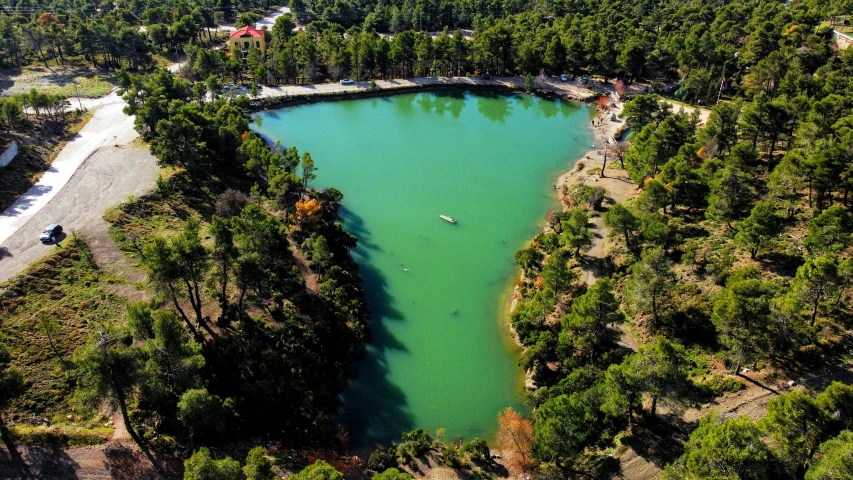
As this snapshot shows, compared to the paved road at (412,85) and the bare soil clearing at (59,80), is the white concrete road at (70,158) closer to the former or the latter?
the bare soil clearing at (59,80)

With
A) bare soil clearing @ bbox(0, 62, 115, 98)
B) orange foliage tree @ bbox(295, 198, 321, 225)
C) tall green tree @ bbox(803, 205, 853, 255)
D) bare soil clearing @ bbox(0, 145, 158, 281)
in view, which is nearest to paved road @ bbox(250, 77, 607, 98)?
bare soil clearing @ bbox(0, 62, 115, 98)

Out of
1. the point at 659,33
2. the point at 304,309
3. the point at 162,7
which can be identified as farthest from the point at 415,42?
the point at 304,309

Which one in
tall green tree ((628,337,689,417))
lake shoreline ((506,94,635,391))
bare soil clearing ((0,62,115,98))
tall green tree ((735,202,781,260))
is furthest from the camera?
bare soil clearing ((0,62,115,98))

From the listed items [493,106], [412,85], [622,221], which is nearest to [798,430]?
[622,221]

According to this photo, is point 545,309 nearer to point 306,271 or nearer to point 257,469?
point 306,271

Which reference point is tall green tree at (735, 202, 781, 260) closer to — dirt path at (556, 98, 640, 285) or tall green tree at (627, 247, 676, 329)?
tall green tree at (627, 247, 676, 329)

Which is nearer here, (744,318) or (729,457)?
(729,457)
